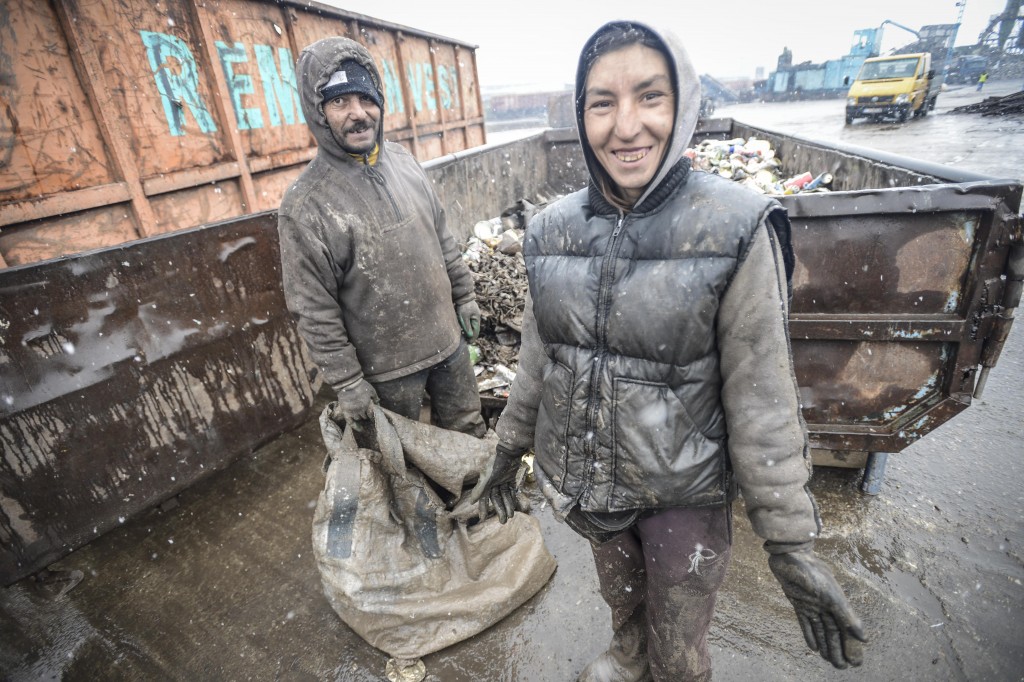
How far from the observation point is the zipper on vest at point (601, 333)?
1.10 metres

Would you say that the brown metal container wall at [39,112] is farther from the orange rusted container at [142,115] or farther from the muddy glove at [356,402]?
the muddy glove at [356,402]

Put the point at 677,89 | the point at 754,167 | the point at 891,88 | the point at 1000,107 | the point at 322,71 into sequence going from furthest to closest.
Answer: the point at 891,88, the point at 1000,107, the point at 754,167, the point at 322,71, the point at 677,89

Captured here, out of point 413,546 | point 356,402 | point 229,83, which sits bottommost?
point 413,546

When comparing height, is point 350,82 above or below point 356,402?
above

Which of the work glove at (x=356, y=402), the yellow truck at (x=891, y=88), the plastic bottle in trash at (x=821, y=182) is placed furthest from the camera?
the yellow truck at (x=891, y=88)

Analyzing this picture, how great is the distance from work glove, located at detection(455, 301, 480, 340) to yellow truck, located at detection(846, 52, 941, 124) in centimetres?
1832

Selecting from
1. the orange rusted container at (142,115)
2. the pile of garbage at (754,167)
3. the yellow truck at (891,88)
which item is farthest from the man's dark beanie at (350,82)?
the yellow truck at (891,88)

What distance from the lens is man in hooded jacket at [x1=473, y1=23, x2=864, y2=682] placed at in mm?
1004

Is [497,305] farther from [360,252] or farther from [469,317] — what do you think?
[360,252]

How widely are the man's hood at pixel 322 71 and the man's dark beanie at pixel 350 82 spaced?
17mm

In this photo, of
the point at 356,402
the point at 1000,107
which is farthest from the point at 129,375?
the point at 1000,107

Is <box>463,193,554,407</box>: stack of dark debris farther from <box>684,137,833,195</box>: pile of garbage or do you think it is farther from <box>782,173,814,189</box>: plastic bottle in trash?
<box>782,173,814,189</box>: plastic bottle in trash

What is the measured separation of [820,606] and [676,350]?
2.19 feet

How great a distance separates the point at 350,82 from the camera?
188 centimetres
